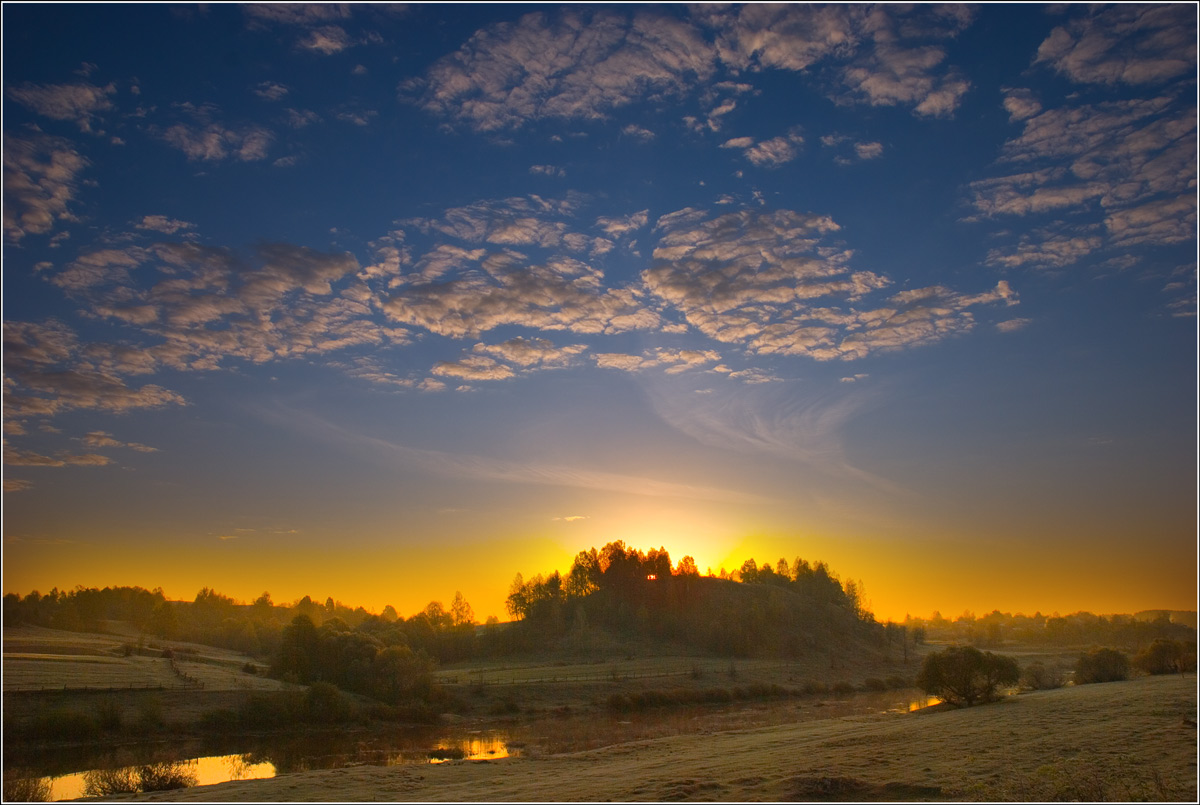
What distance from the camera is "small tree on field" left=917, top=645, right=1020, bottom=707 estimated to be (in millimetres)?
51562

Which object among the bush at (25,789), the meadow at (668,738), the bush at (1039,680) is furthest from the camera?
the bush at (1039,680)

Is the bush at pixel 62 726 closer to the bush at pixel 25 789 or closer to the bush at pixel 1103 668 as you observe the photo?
the bush at pixel 25 789

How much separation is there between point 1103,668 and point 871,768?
55705 mm

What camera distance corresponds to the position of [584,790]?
24.8 m

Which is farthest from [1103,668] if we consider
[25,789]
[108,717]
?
[108,717]

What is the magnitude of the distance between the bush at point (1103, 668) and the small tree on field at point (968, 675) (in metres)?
19.2

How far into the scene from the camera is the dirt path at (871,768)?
22922 mm

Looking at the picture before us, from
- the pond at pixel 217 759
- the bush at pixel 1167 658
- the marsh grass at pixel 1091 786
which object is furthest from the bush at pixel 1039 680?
the pond at pixel 217 759

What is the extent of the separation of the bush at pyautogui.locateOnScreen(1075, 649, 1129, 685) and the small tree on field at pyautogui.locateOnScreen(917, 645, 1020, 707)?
63.0 feet

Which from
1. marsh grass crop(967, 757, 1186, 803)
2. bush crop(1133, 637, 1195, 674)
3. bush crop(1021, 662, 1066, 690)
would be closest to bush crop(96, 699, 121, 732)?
marsh grass crop(967, 757, 1186, 803)

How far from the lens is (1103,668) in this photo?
6475 cm

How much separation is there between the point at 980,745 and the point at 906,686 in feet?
297

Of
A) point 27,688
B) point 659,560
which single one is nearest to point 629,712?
point 27,688

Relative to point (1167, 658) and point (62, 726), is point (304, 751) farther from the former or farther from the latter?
point (1167, 658)
